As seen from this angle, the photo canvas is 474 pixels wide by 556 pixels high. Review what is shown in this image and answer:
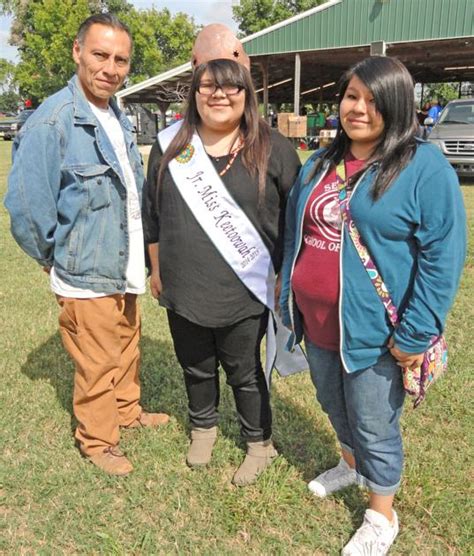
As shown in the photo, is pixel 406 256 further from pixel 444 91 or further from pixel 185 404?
pixel 444 91

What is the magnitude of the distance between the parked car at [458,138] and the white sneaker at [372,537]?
902cm

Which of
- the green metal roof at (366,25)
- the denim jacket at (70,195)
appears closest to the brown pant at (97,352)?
the denim jacket at (70,195)

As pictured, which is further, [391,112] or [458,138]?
[458,138]

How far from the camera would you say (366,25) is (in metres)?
14.9

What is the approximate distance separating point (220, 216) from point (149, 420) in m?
1.39

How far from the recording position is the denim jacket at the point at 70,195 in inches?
84.4

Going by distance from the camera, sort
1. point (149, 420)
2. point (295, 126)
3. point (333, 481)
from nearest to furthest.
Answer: point (333, 481) → point (149, 420) → point (295, 126)

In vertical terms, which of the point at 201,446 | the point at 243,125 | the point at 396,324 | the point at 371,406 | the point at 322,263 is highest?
the point at 243,125

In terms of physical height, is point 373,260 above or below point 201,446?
above

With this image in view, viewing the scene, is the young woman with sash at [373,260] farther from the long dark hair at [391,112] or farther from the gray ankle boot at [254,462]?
the gray ankle boot at [254,462]

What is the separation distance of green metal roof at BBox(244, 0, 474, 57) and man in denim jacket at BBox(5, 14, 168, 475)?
1395 cm

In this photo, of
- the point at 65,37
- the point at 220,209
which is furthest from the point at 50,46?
the point at 220,209

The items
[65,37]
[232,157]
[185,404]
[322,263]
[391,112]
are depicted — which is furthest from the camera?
[65,37]

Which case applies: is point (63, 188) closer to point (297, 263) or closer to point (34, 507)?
point (297, 263)
